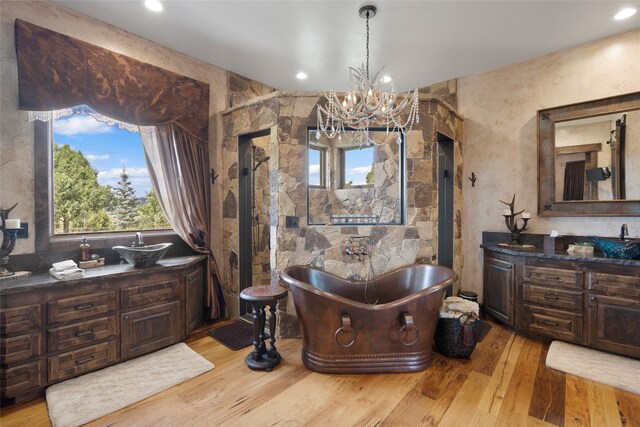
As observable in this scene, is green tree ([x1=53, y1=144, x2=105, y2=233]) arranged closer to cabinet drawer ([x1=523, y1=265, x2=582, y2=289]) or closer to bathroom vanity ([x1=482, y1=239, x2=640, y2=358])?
bathroom vanity ([x1=482, y1=239, x2=640, y2=358])

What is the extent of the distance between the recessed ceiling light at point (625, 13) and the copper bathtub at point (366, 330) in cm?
284

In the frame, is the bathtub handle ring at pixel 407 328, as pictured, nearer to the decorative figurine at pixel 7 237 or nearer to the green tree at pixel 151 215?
the green tree at pixel 151 215

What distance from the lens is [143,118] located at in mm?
2943

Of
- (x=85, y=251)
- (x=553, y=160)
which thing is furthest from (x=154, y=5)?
(x=553, y=160)

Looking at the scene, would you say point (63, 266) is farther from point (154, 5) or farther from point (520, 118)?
point (520, 118)

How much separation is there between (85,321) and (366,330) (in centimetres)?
226

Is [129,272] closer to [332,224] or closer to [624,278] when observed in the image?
[332,224]

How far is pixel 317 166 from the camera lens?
10.4 ft

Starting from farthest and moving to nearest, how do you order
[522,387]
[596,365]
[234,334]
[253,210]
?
[253,210]
[234,334]
[596,365]
[522,387]

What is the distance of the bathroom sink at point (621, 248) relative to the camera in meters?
2.53

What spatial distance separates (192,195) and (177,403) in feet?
6.84

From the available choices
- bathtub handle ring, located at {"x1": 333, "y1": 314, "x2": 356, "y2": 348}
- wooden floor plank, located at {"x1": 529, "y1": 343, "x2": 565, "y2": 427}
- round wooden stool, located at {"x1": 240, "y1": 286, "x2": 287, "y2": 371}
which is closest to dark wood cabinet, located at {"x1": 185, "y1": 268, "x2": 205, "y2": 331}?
round wooden stool, located at {"x1": 240, "y1": 286, "x2": 287, "y2": 371}

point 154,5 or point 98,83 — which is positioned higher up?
point 154,5

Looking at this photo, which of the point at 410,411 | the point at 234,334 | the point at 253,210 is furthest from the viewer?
the point at 253,210
